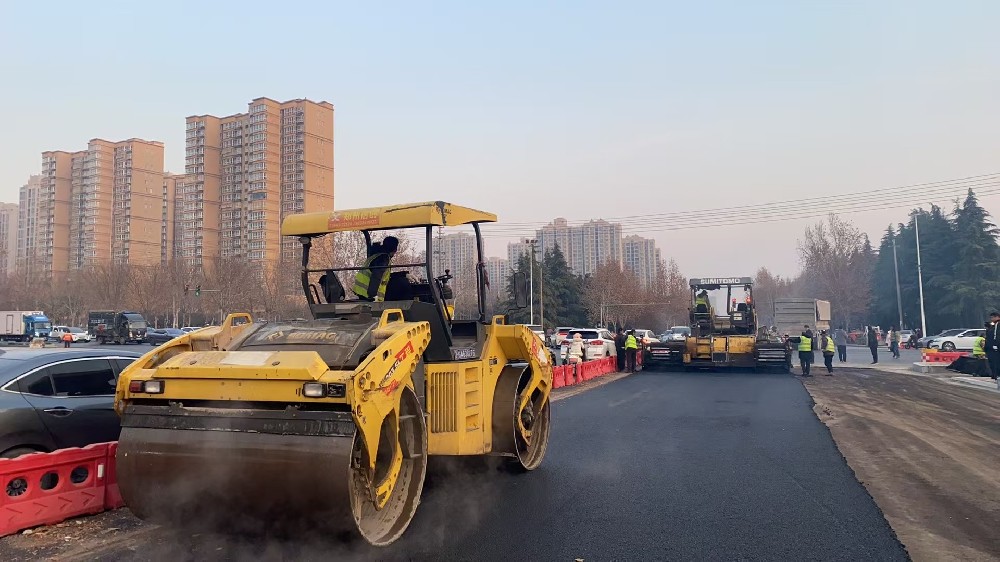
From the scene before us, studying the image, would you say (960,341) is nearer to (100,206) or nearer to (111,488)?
(111,488)

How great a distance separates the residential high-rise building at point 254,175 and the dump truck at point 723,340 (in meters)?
43.2

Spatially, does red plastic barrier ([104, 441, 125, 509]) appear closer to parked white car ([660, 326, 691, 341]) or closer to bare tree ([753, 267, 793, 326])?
parked white car ([660, 326, 691, 341])

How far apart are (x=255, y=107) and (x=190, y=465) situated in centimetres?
6729

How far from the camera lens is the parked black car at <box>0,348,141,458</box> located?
5430mm

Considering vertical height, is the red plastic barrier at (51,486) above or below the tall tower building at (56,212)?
below

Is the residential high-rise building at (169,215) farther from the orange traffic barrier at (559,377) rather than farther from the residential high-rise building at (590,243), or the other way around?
the orange traffic barrier at (559,377)

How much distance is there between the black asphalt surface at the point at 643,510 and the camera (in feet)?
14.9

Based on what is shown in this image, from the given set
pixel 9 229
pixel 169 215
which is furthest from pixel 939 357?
pixel 9 229

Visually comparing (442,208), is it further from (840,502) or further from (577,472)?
(840,502)

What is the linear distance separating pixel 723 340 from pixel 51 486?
19.0 meters

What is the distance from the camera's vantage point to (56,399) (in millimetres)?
Answer: 5816

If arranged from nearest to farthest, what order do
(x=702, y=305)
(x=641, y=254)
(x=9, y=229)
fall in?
(x=702, y=305) < (x=9, y=229) < (x=641, y=254)

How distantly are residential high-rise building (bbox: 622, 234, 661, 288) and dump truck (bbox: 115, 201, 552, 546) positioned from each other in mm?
109504

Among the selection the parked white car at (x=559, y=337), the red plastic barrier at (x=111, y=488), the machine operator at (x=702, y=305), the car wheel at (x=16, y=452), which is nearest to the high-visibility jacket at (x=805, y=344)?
the machine operator at (x=702, y=305)
